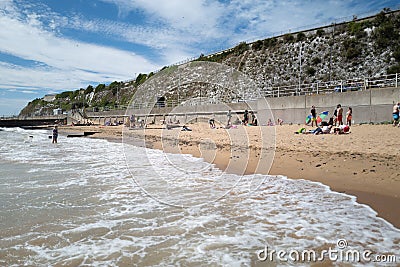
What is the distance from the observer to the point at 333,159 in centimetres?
945

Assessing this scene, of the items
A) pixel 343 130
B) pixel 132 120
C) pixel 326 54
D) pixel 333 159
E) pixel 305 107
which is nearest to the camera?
pixel 333 159

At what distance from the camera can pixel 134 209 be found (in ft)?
19.5

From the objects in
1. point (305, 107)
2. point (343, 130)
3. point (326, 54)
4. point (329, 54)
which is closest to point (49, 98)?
point (326, 54)

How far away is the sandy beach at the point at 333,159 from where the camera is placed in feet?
21.1

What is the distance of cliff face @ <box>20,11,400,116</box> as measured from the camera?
43938 mm

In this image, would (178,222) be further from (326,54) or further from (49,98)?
(49,98)

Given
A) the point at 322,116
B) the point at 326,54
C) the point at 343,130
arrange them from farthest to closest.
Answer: the point at 326,54 < the point at 322,116 < the point at 343,130

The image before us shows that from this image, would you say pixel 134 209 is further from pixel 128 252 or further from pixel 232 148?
pixel 232 148

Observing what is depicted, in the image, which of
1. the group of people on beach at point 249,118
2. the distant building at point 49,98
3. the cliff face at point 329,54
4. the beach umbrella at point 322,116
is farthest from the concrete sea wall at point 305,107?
the distant building at point 49,98

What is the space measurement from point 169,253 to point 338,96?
18310 millimetres

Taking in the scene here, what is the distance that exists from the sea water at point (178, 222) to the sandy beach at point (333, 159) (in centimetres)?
59

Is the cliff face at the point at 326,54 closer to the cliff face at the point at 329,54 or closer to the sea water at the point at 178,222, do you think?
the cliff face at the point at 329,54

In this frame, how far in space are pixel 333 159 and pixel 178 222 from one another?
6.61 metres

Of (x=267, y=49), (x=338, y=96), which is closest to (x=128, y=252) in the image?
(x=338, y=96)
